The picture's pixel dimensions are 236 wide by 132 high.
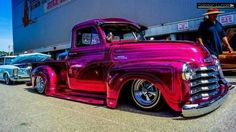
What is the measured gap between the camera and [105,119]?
16.8 feet

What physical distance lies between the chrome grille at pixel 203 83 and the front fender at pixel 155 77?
0.72 ft

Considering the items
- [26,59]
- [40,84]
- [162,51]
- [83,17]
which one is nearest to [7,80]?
[26,59]

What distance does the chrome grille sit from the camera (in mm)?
4707

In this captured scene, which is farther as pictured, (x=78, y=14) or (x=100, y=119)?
(x=78, y=14)

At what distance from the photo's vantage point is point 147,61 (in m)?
5.21

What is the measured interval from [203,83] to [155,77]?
749mm

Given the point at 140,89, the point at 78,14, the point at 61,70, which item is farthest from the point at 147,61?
the point at 78,14

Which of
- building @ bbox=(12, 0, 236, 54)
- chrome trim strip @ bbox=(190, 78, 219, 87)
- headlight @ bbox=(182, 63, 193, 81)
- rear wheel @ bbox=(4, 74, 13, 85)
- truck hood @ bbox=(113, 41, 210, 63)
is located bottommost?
rear wheel @ bbox=(4, 74, 13, 85)

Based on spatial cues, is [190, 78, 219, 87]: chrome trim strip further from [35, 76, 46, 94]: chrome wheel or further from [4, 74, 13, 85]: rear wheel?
[4, 74, 13, 85]: rear wheel

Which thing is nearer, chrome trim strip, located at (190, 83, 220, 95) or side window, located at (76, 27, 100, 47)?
chrome trim strip, located at (190, 83, 220, 95)

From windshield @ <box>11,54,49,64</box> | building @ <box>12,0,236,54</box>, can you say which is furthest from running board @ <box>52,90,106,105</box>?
building @ <box>12,0,236,54</box>

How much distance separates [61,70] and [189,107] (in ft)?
13.6

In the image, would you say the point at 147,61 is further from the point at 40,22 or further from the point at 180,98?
the point at 40,22

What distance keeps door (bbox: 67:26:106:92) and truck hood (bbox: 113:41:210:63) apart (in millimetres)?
578
